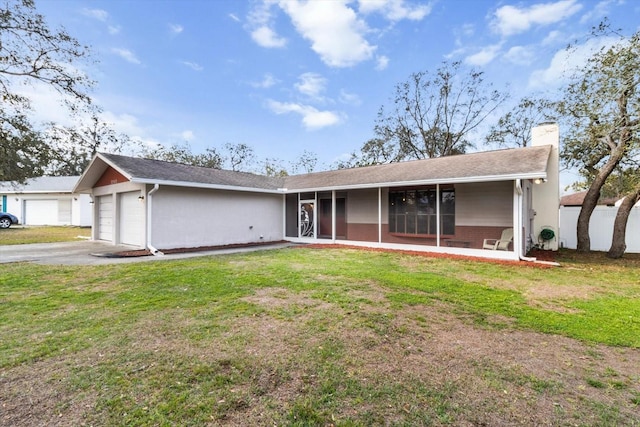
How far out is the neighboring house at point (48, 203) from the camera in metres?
24.2

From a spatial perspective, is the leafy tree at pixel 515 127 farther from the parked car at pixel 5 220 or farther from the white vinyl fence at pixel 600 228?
the parked car at pixel 5 220

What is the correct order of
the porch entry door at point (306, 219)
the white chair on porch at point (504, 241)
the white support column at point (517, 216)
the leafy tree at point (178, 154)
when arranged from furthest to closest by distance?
the leafy tree at point (178, 154) < the porch entry door at point (306, 219) < the white chair on porch at point (504, 241) < the white support column at point (517, 216)

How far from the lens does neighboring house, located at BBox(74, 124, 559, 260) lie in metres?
10.5

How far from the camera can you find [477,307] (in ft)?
16.3

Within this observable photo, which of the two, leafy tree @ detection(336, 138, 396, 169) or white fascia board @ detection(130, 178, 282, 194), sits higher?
leafy tree @ detection(336, 138, 396, 169)

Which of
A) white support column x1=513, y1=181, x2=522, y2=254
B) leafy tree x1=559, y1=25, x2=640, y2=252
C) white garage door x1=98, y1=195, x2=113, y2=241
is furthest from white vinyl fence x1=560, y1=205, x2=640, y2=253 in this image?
white garage door x1=98, y1=195, x2=113, y2=241

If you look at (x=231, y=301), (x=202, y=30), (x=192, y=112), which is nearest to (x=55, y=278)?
(x=231, y=301)

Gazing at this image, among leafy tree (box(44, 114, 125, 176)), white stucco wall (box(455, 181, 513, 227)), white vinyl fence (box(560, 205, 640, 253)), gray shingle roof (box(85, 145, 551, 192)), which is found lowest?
white vinyl fence (box(560, 205, 640, 253))

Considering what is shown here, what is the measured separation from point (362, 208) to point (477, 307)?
348 inches

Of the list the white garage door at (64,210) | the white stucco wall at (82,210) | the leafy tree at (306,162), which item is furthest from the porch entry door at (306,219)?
the white garage door at (64,210)

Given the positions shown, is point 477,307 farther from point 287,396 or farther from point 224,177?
point 224,177

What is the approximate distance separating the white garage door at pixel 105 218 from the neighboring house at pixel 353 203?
5 cm

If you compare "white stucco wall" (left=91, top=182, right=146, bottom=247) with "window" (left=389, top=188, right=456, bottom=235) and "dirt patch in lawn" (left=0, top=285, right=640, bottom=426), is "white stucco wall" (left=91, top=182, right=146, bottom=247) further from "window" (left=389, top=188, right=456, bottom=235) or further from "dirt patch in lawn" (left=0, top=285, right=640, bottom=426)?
"window" (left=389, top=188, right=456, bottom=235)

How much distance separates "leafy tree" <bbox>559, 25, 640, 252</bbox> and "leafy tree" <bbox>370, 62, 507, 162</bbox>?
13.9 m
